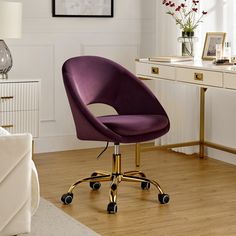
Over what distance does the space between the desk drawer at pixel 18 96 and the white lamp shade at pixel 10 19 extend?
39cm

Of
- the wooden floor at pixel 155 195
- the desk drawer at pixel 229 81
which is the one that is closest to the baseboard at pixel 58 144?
the wooden floor at pixel 155 195

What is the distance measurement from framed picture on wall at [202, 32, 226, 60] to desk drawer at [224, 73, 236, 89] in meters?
0.84

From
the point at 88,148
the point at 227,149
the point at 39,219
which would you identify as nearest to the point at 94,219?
the point at 39,219

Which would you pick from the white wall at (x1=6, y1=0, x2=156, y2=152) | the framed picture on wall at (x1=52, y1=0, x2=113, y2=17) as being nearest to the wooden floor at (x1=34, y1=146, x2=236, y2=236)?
the white wall at (x1=6, y1=0, x2=156, y2=152)

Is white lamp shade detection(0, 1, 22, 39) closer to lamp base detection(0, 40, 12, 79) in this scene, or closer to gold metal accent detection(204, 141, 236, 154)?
lamp base detection(0, 40, 12, 79)

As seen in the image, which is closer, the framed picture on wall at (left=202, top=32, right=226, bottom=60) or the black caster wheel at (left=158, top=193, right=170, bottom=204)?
the black caster wheel at (left=158, top=193, right=170, bottom=204)

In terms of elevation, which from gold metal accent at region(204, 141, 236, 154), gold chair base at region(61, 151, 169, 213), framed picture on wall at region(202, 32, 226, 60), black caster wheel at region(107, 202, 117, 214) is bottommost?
black caster wheel at region(107, 202, 117, 214)

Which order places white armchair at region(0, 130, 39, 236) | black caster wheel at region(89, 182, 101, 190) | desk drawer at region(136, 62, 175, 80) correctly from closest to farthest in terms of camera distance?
white armchair at region(0, 130, 39, 236), black caster wheel at region(89, 182, 101, 190), desk drawer at region(136, 62, 175, 80)

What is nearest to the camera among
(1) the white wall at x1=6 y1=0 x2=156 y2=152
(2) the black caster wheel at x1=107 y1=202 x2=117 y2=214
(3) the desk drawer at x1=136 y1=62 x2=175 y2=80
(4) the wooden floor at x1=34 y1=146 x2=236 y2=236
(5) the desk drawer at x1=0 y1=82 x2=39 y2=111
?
(4) the wooden floor at x1=34 y1=146 x2=236 y2=236

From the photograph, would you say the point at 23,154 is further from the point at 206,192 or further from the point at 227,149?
the point at 227,149

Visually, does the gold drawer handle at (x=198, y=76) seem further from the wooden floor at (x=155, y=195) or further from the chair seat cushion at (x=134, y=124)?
the wooden floor at (x=155, y=195)

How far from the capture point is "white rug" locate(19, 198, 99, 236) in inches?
135

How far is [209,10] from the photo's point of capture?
17.7 feet

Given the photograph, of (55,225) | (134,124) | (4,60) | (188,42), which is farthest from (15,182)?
(188,42)
